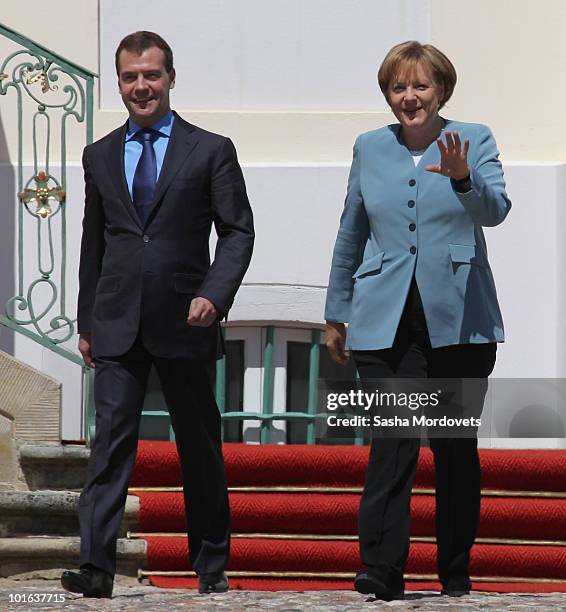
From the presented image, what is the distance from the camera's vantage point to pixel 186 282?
5.53m

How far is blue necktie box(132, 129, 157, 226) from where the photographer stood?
555 cm

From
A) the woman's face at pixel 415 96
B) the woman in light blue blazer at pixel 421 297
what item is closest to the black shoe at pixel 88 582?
the woman in light blue blazer at pixel 421 297

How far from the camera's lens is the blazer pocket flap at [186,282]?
5.51 meters

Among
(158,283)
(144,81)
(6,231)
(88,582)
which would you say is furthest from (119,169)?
(6,231)

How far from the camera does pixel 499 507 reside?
21.9 ft

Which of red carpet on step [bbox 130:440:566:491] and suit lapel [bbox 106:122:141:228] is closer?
suit lapel [bbox 106:122:141:228]

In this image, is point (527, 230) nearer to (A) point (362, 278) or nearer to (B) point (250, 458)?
(B) point (250, 458)

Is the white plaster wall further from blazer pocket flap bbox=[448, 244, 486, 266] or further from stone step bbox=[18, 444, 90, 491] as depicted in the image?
blazer pocket flap bbox=[448, 244, 486, 266]

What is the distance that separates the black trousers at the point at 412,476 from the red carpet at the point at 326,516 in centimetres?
80

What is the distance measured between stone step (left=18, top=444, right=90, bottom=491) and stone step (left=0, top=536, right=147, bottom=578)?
15.4 inches

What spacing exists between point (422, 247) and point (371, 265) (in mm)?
173

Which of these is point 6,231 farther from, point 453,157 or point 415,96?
point 453,157

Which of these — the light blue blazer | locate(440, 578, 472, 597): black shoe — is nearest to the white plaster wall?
the light blue blazer

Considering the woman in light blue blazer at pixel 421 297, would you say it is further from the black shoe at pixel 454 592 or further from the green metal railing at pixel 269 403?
the green metal railing at pixel 269 403
